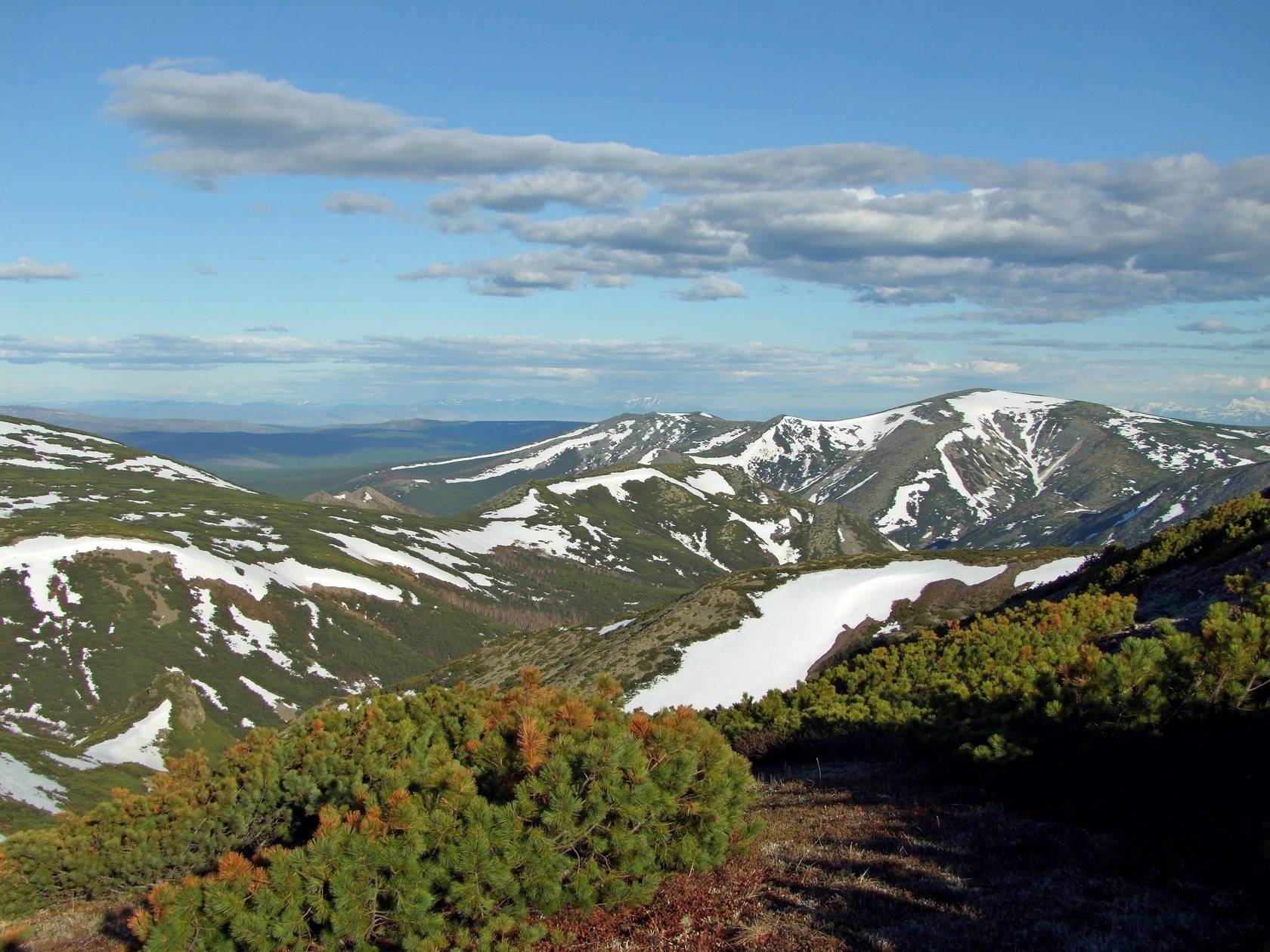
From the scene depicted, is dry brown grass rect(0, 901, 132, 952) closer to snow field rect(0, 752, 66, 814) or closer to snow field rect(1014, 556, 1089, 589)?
snow field rect(0, 752, 66, 814)

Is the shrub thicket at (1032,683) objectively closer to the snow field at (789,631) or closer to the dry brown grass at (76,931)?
the dry brown grass at (76,931)

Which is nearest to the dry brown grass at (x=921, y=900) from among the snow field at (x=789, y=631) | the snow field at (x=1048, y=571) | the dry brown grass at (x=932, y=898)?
the dry brown grass at (x=932, y=898)

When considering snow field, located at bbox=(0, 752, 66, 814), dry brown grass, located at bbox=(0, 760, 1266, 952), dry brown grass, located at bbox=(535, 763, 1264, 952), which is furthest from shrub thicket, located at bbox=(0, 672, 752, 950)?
snow field, located at bbox=(0, 752, 66, 814)

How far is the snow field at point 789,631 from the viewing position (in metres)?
83.6

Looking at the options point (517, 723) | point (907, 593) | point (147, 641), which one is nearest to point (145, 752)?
point (147, 641)

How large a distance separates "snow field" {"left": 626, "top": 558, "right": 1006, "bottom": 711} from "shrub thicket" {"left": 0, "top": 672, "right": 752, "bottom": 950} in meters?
62.1

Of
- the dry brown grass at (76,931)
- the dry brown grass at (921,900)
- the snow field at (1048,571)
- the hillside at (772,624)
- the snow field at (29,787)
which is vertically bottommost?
the snow field at (29,787)

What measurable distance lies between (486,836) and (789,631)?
291 ft

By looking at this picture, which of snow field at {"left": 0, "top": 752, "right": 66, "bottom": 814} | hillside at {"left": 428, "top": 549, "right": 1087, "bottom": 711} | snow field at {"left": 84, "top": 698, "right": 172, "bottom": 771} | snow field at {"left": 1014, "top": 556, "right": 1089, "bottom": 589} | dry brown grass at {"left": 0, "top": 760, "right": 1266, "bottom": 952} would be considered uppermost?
dry brown grass at {"left": 0, "top": 760, "right": 1266, "bottom": 952}

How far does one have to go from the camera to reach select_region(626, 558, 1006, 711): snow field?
274 ft

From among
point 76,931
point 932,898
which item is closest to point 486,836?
point 932,898

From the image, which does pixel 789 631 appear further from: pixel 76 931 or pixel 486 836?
pixel 486 836

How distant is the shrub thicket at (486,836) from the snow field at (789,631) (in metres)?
62.1

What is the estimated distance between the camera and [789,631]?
9688 cm
